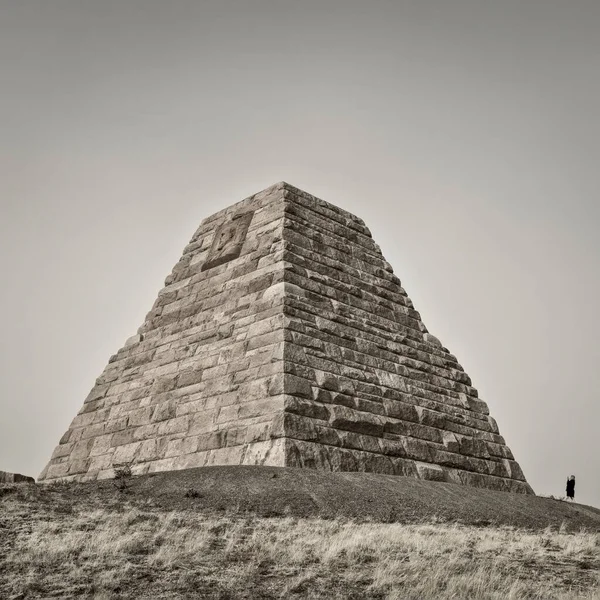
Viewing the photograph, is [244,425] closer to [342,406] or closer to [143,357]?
[342,406]

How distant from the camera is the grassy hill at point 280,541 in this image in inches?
230

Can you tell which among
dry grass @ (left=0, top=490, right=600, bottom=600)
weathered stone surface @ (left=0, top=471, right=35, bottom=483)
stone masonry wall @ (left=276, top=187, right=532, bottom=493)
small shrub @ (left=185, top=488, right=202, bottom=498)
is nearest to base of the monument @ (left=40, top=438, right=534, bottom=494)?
stone masonry wall @ (left=276, top=187, right=532, bottom=493)

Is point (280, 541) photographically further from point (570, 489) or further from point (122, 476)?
point (570, 489)

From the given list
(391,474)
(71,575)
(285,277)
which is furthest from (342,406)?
(71,575)

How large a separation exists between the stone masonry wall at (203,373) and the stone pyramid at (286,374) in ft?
0.10

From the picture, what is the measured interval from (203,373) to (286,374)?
2.18 metres

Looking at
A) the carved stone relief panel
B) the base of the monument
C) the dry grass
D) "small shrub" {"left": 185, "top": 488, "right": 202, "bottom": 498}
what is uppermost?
the carved stone relief panel

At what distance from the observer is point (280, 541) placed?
708 cm

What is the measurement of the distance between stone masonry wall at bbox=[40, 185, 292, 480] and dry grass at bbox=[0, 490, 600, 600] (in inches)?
108

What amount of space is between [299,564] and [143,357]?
8.70 metres

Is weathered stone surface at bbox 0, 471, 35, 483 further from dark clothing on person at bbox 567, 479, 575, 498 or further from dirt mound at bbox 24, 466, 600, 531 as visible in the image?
dark clothing on person at bbox 567, 479, 575, 498

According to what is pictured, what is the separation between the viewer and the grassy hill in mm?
5844

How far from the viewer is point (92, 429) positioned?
14.1 m

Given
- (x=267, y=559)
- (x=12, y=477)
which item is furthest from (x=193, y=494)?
(x=12, y=477)
